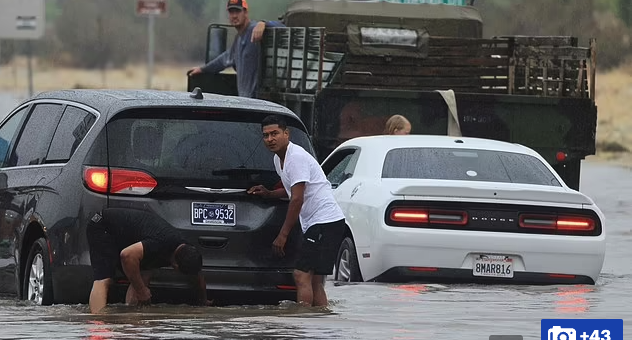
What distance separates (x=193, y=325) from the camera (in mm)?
10367

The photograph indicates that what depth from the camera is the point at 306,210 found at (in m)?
11.6

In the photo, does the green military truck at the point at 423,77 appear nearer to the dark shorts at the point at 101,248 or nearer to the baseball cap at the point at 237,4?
the baseball cap at the point at 237,4

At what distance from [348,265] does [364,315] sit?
2.79 metres

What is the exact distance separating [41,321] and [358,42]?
36.6 ft

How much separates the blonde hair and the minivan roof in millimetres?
5038

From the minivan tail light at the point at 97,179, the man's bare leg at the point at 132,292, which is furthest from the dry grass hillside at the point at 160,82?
the minivan tail light at the point at 97,179

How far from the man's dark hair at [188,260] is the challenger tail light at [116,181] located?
18.2 inches

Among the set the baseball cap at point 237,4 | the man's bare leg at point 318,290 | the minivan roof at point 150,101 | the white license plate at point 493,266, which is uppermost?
the minivan roof at point 150,101

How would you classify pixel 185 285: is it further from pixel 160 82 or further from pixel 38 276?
pixel 160 82

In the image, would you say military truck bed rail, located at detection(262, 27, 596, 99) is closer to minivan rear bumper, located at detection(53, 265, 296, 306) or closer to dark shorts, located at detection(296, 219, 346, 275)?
dark shorts, located at detection(296, 219, 346, 275)

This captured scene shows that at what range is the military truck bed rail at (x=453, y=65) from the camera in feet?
65.3

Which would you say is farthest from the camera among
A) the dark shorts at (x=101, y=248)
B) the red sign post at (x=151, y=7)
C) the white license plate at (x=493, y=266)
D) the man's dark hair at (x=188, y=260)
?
the red sign post at (x=151, y=7)

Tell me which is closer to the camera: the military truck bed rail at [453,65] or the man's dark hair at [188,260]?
the man's dark hair at [188,260]

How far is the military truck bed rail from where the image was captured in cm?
1989
